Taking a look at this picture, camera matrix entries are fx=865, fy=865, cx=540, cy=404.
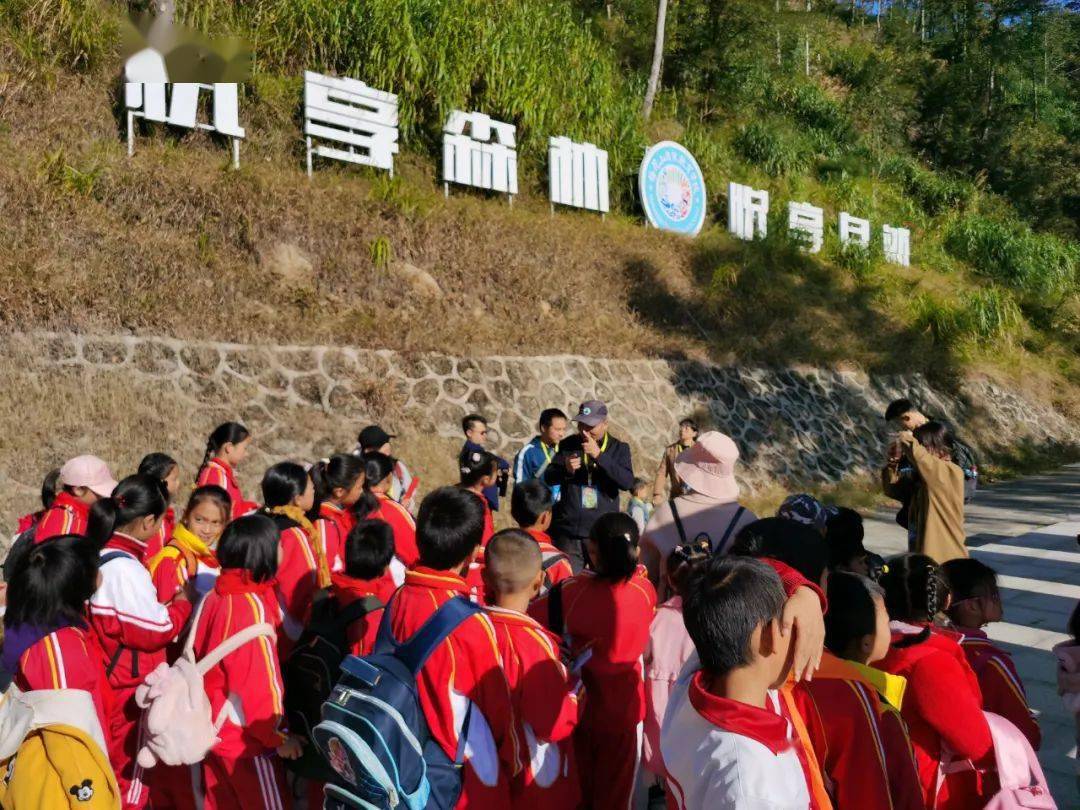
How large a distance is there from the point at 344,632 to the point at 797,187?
19.5m

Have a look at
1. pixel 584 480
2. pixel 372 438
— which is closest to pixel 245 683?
pixel 584 480

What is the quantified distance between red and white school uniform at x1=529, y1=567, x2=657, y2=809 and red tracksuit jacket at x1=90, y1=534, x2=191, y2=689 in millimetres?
1334

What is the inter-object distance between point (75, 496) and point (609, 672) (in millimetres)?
2657

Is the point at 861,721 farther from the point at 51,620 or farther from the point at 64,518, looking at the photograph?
the point at 64,518

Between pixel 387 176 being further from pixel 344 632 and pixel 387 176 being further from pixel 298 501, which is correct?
pixel 344 632

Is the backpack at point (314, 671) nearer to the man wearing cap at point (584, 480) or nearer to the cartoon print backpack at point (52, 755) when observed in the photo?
the cartoon print backpack at point (52, 755)

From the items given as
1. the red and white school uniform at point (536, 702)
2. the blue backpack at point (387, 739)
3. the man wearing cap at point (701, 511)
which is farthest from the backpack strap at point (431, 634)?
the man wearing cap at point (701, 511)

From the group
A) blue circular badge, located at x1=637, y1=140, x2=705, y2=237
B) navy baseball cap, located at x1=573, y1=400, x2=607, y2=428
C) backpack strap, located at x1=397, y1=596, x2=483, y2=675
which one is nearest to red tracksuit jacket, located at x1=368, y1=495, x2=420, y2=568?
navy baseball cap, located at x1=573, y1=400, x2=607, y2=428

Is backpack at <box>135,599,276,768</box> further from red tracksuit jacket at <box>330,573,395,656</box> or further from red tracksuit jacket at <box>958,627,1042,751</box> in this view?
red tracksuit jacket at <box>958,627,1042,751</box>

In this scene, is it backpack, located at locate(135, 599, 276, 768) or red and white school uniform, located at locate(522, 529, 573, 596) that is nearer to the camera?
backpack, located at locate(135, 599, 276, 768)

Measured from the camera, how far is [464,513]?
264cm

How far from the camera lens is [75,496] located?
4.06 metres

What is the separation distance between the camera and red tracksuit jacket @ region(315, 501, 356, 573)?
414 cm

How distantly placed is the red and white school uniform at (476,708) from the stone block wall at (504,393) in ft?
20.7
